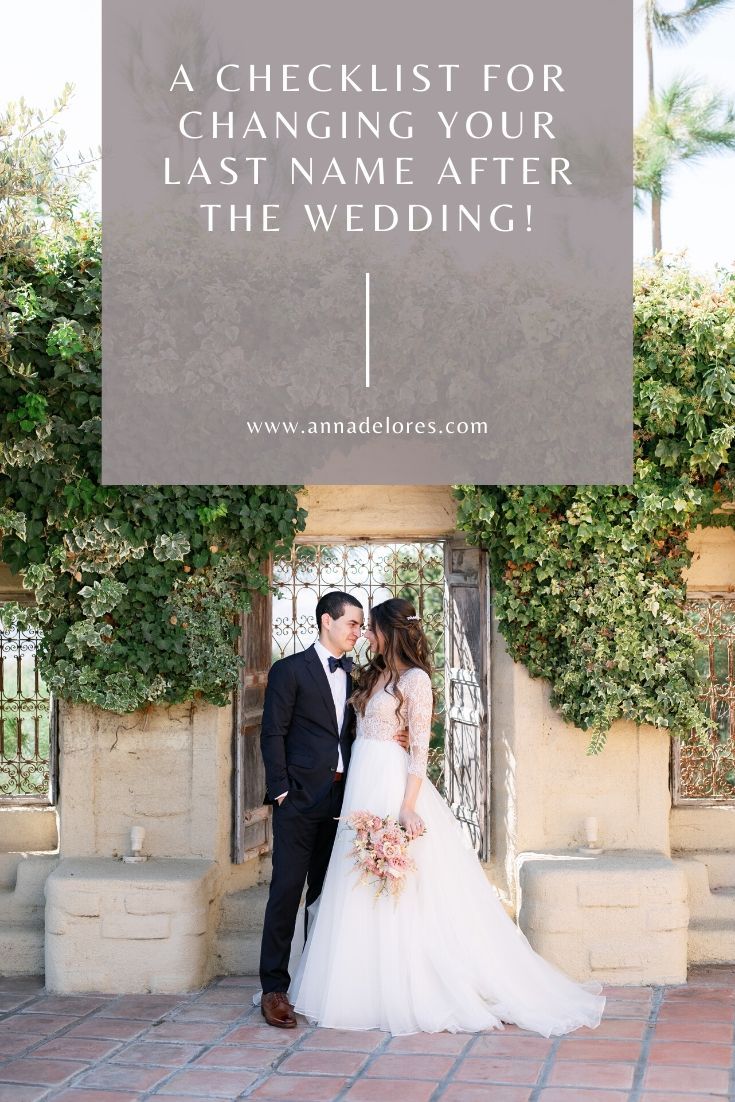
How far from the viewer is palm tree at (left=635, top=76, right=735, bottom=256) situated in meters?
13.6

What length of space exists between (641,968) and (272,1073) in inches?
86.2

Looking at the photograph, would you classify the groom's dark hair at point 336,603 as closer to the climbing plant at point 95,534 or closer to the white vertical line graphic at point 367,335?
the climbing plant at point 95,534

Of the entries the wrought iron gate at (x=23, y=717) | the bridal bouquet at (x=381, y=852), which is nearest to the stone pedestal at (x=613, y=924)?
the bridal bouquet at (x=381, y=852)

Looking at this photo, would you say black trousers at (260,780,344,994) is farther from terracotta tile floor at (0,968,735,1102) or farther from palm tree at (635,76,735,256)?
palm tree at (635,76,735,256)

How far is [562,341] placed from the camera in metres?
6.34

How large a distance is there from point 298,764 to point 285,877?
1.69 ft

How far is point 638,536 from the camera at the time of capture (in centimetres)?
637

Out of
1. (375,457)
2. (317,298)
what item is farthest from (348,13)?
(375,457)

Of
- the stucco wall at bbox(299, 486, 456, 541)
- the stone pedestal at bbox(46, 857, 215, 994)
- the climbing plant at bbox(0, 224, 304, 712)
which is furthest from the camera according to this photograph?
the stucco wall at bbox(299, 486, 456, 541)

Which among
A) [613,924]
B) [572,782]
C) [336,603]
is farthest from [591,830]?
[336,603]

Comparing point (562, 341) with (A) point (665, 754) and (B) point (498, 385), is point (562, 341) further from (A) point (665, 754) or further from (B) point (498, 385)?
(A) point (665, 754)

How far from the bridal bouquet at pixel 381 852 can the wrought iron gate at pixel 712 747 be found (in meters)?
2.64

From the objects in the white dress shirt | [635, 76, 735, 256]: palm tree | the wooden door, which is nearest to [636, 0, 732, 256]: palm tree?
[635, 76, 735, 256]: palm tree

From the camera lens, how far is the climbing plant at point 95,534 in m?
6.12
